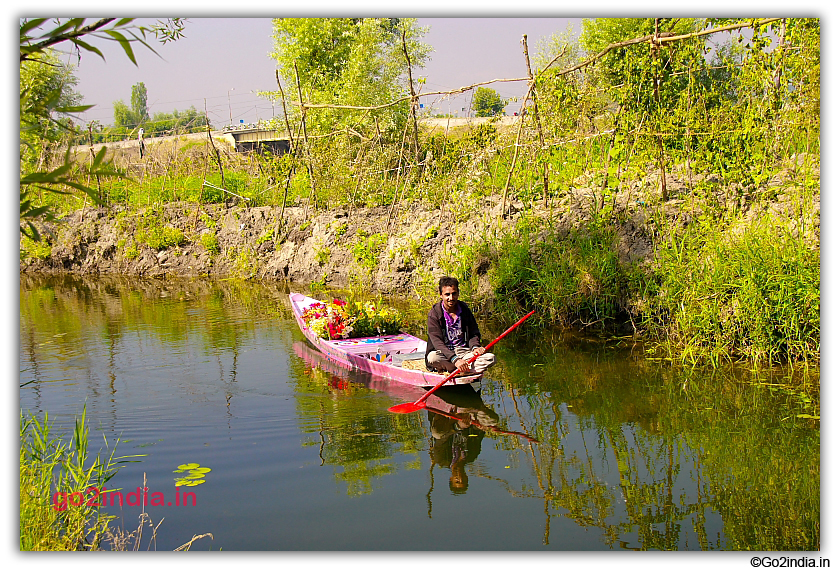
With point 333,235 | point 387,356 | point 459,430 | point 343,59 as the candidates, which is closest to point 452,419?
point 459,430

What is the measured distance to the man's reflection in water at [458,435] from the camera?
5.29 metres

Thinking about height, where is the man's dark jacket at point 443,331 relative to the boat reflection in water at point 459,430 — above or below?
above

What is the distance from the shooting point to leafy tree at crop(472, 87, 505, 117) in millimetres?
11039

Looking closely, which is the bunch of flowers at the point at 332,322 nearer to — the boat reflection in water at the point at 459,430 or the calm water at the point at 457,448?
the calm water at the point at 457,448

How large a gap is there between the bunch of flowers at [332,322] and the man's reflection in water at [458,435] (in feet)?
8.08

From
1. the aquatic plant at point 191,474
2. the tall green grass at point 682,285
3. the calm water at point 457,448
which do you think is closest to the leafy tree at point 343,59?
the tall green grass at point 682,285

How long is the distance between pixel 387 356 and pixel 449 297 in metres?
1.25

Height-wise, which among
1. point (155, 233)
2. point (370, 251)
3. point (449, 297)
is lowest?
point (449, 297)

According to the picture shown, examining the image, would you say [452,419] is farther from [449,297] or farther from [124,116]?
[124,116]

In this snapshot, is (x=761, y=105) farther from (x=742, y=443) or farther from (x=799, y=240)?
(x=742, y=443)

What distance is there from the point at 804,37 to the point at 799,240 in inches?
90.4

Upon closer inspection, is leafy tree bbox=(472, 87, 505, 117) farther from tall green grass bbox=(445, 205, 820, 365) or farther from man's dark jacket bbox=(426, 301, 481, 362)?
man's dark jacket bbox=(426, 301, 481, 362)

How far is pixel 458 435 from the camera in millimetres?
Result: 6051

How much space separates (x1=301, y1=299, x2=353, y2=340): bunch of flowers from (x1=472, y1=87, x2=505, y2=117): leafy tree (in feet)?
13.2
